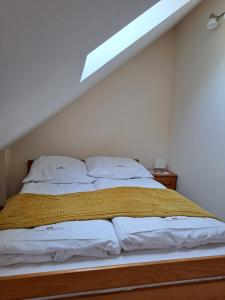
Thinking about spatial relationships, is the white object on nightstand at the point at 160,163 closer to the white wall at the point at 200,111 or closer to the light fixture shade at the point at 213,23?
the white wall at the point at 200,111

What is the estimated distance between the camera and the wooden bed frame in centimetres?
115

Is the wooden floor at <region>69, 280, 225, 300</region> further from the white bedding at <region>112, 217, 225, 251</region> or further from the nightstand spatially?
the nightstand

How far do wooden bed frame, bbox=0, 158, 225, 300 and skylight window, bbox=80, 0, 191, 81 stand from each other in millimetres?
1268

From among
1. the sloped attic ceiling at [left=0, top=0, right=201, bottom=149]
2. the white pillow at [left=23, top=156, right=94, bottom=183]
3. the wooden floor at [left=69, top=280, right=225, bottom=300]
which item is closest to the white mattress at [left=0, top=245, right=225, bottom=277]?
the wooden floor at [left=69, top=280, right=225, bottom=300]

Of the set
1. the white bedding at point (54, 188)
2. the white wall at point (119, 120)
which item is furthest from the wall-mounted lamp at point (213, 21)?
the white bedding at point (54, 188)

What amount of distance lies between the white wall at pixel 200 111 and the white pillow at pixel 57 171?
119 cm

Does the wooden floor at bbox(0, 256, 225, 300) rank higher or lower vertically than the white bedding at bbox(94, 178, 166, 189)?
lower

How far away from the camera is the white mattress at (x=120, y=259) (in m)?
1.24

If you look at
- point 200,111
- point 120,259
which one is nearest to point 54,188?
point 120,259

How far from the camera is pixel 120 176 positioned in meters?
2.78

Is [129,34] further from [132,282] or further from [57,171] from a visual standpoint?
[132,282]

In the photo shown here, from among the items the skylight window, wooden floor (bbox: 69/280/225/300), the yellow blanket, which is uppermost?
the skylight window

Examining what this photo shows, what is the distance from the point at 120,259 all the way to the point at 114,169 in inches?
60.8

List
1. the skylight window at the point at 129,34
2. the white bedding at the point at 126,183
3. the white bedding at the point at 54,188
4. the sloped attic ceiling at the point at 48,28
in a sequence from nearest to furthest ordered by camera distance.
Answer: the sloped attic ceiling at the point at 48,28, the skylight window at the point at 129,34, the white bedding at the point at 54,188, the white bedding at the point at 126,183
